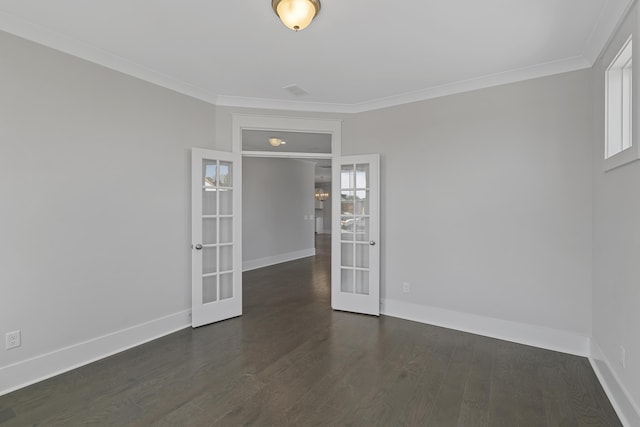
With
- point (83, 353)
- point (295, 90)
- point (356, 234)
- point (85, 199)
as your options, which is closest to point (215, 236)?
point (85, 199)

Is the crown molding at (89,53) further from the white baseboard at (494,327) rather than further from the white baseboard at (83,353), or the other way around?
the white baseboard at (494,327)

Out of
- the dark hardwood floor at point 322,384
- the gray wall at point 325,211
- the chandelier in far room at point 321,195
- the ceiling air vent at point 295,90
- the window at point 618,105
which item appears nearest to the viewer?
the dark hardwood floor at point 322,384

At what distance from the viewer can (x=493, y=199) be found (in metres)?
3.33

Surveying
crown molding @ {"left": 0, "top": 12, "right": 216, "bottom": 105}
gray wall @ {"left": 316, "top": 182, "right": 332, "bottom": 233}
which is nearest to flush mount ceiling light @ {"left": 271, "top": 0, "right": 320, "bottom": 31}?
crown molding @ {"left": 0, "top": 12, "right": 216, "bottom": 105}

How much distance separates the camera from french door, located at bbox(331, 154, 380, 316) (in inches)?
156

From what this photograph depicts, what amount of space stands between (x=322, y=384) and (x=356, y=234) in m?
2.07

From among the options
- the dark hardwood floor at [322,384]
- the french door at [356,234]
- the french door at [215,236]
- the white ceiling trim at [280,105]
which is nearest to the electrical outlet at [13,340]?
the dark hardwood floor at [322,384]

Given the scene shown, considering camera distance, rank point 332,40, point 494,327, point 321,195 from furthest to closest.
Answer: point 321,195 → point 494,327 → point 332,40

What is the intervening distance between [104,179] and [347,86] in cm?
269

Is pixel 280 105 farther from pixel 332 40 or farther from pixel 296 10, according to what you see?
pixel 296 10

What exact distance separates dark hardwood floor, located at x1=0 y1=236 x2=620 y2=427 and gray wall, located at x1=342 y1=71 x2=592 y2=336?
52 centimetres

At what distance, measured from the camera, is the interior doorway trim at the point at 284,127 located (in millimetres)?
3996

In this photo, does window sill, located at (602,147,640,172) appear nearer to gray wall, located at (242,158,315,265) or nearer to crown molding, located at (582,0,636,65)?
crown molding, located at (582,0,636,65)

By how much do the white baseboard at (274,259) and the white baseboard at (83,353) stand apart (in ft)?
10.5
